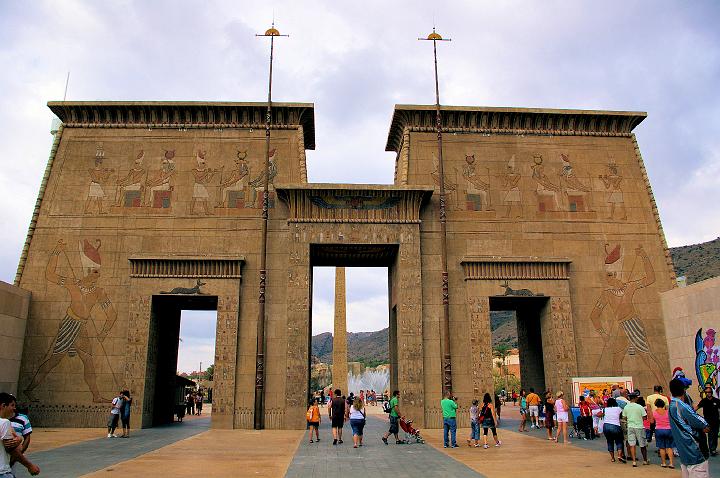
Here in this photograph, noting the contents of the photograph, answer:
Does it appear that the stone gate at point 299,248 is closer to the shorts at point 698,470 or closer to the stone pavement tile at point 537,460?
the stone pavement tile at point 537,460

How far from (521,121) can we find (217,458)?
19.2 m

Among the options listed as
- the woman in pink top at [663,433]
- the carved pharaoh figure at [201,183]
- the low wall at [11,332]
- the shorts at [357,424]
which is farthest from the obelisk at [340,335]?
the woman in pink top at [663,433]

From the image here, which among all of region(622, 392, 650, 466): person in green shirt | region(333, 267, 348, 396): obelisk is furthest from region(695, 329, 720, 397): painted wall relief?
region(333, 267, 348, 396): obelisk

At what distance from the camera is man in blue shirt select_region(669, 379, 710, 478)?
6832mm

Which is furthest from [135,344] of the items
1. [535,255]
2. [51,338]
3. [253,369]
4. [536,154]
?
[536,154]

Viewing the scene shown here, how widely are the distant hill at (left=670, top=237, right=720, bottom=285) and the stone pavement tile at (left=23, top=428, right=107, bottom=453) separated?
78396 mm

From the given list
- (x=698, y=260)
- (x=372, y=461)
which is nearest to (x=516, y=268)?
(x=372, y=461)

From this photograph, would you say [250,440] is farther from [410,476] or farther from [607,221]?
[607,221]

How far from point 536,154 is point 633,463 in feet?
50.9

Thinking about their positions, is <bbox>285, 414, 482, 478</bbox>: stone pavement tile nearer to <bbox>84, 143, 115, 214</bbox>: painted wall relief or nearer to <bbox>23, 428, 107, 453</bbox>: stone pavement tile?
<bbox>23, 428, 107, 453</bbox>: stone pavement tile

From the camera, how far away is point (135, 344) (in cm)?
2155

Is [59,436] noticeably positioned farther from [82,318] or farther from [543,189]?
[543,189]

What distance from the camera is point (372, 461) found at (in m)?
12.8

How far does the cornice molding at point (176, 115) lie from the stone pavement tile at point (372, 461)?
1391 centimetres
